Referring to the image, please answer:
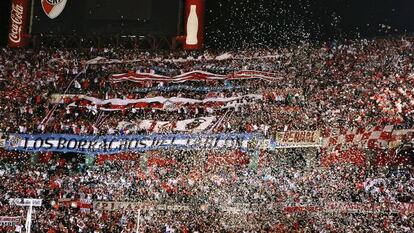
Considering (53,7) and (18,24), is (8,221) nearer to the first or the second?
(53,7)

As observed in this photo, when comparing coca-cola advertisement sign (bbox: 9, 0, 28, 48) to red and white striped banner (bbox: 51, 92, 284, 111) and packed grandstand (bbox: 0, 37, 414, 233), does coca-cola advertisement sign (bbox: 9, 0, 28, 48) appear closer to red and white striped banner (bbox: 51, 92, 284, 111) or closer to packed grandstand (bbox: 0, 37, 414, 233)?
packed grandstand (bbox: 0, 37, 414, 233)

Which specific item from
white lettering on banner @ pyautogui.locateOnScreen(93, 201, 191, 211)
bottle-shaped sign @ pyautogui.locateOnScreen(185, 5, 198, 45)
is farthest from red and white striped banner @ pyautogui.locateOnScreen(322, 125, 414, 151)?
bottle-shaped sign @ pyautogui.locateOnScreen(185, 5, 198, 45)

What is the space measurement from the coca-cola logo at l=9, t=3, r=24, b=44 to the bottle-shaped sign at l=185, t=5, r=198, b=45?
10909 mm

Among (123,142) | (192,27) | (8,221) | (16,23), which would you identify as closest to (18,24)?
(16,23)

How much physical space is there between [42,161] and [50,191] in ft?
18.6

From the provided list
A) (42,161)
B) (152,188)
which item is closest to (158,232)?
(152,188)

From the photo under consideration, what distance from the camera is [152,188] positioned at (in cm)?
2628

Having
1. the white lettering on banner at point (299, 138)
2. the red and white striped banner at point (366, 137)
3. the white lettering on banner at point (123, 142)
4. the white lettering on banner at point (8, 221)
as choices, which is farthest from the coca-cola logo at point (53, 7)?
the red and white striped banner at point (366, 137)

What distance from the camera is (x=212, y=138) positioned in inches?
1140

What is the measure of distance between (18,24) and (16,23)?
18 cm

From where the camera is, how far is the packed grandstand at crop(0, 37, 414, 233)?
2309 cm

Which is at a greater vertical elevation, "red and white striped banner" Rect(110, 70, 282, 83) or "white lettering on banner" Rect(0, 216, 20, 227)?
"red and white striped banner" Rect(110, 70, 282, 83)

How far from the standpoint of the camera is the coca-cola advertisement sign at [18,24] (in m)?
39.4

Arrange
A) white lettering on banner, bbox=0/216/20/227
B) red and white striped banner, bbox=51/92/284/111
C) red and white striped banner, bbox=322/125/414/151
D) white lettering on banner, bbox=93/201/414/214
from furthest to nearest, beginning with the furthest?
red and white striped banner, bbox=51/92/284/111 < red and white striped banner, bbox=322/125/414/151 < white lettering on banner, bbox=0/216/20/227 < white lettering on banner, bbox=93/201/414/214
